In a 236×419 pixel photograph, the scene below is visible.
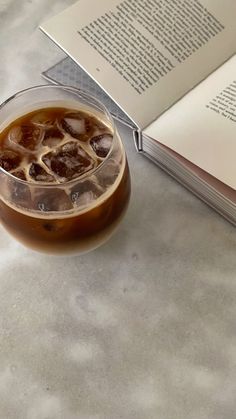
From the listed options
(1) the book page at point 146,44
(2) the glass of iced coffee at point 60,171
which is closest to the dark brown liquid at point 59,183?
(2) the glass of iced coffee at point 60,171

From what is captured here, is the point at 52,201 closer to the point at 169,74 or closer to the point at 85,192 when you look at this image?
the point at 85,192

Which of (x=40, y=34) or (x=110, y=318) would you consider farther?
(x=40, y=34)

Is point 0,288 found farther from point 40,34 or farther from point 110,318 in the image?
point 40,34

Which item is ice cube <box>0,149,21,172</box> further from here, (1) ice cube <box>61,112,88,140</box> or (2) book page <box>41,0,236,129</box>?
(2) book page <box>41,0,236,129</box>

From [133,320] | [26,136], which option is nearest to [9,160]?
[26,136]

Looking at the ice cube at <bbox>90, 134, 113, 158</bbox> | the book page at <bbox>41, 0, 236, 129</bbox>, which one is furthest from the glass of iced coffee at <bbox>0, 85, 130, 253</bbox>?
the book page at <bbox>41, 0, 236, 129</bbox>

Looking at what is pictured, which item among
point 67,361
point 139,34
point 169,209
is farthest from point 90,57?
point 67,361

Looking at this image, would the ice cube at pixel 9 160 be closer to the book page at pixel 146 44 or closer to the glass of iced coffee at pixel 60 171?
the glass of iced coffee at pixel 60 171
